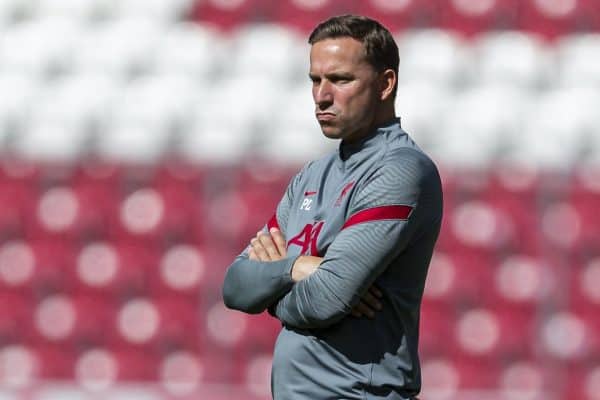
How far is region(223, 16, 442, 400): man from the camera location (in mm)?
2393

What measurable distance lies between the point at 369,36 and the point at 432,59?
15.5 ft

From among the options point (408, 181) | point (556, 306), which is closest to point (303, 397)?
point (408, 181)

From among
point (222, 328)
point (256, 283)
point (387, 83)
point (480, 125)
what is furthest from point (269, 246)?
point (480, 125)

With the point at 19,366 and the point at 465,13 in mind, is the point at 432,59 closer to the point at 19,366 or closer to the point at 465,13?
the point at 465,13

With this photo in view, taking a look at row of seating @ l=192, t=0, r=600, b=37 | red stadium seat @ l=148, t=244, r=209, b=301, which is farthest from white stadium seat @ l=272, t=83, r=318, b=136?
red stadium seat @ l=148, t=244, r=209, b=301

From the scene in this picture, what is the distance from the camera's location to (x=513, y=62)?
7.09 metres

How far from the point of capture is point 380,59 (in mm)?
2482

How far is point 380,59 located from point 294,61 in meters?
4.80

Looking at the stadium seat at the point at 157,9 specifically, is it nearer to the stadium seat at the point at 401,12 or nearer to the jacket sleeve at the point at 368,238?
the stadium seat at the point at 401,12

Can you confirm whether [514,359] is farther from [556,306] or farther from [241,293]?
[241,293]

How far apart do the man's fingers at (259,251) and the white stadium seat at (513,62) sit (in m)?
4.65

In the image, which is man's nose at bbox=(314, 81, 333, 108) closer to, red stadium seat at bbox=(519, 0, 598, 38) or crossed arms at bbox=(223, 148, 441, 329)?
crossed arms at bbox=(223, 148, 441, 329)

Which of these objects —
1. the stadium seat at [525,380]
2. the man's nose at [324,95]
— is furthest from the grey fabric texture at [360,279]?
the stadium seat at [525,380]

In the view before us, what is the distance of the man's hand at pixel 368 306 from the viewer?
240 centimetres
